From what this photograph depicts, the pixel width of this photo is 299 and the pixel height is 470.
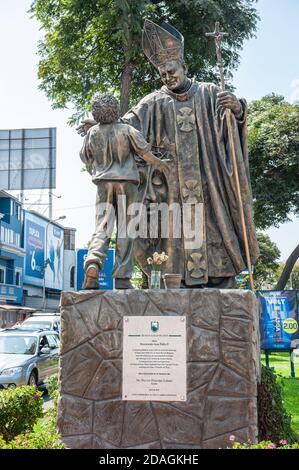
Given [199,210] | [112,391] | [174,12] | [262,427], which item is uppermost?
[174,12]

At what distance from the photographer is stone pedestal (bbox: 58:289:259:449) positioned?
5109mm

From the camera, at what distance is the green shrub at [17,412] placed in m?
6.16

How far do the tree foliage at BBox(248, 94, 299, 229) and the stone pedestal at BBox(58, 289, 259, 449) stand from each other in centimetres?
1771

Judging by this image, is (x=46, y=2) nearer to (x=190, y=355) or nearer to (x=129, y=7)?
(x=129, y=7)

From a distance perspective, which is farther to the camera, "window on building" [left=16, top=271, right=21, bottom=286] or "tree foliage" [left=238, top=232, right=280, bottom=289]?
"window on building" [left=16, top=271, right=21, bottom=286]

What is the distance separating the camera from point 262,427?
5.86 metres

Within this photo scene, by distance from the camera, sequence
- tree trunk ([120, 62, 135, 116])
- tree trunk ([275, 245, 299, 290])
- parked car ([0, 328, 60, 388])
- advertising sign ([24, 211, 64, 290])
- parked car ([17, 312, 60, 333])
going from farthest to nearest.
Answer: advertising sign ([24, 211, 64, 290]), tree trunk ([275, 245, 299, 290]), parked car ([17, 312, 60, 333]), tree trunk ([120, 62, 135, 116]), parked car ([0, 328, 60, 388])

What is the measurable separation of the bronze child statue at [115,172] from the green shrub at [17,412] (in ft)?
5.22

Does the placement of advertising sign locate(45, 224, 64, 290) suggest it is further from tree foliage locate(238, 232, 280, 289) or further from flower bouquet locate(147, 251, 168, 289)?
flower bouquet locate(147, 251, 168, 289)

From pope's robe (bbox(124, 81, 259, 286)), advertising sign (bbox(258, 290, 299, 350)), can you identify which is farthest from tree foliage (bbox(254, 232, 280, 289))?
pope's robe (bbox(124, 81, 259, 286))

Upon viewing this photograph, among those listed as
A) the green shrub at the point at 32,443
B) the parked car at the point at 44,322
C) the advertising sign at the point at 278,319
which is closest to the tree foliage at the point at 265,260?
the parked car at the point at 44,322

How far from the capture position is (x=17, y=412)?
6266 mm
